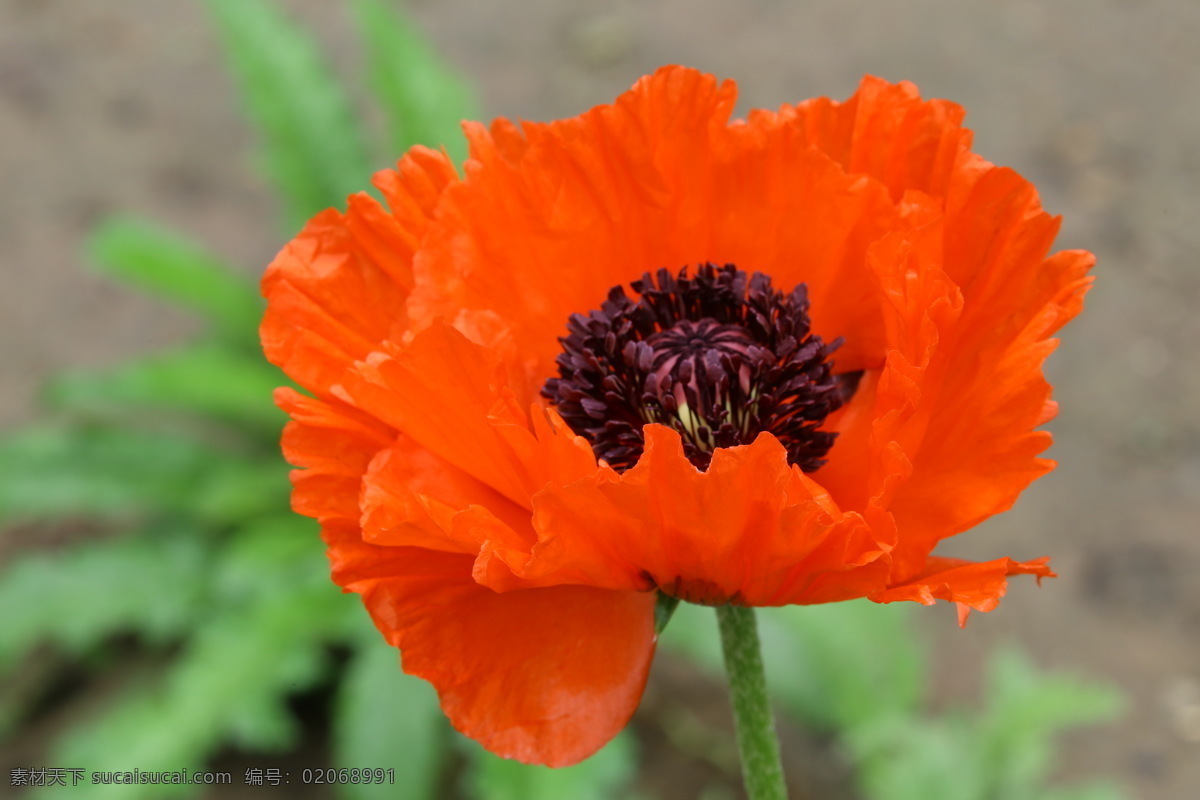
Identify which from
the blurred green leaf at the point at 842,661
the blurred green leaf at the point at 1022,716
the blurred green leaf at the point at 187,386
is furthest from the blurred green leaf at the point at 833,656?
the blurred green leaf at the point at 187,386

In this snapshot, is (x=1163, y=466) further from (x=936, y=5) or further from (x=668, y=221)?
(x=668, y=221)

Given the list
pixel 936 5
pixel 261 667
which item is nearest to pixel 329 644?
pixel 261 667

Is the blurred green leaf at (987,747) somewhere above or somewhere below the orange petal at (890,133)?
below

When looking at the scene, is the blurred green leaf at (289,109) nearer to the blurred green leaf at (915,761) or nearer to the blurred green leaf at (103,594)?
the blurred green leaf at (103,594)

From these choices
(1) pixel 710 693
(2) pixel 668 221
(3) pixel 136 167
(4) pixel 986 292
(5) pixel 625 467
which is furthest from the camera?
(3) pixel 136 167

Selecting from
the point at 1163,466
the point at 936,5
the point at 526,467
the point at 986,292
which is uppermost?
the point at 936,5

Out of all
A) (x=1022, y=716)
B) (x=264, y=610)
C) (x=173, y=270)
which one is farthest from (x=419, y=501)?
(x=173, y=270)
